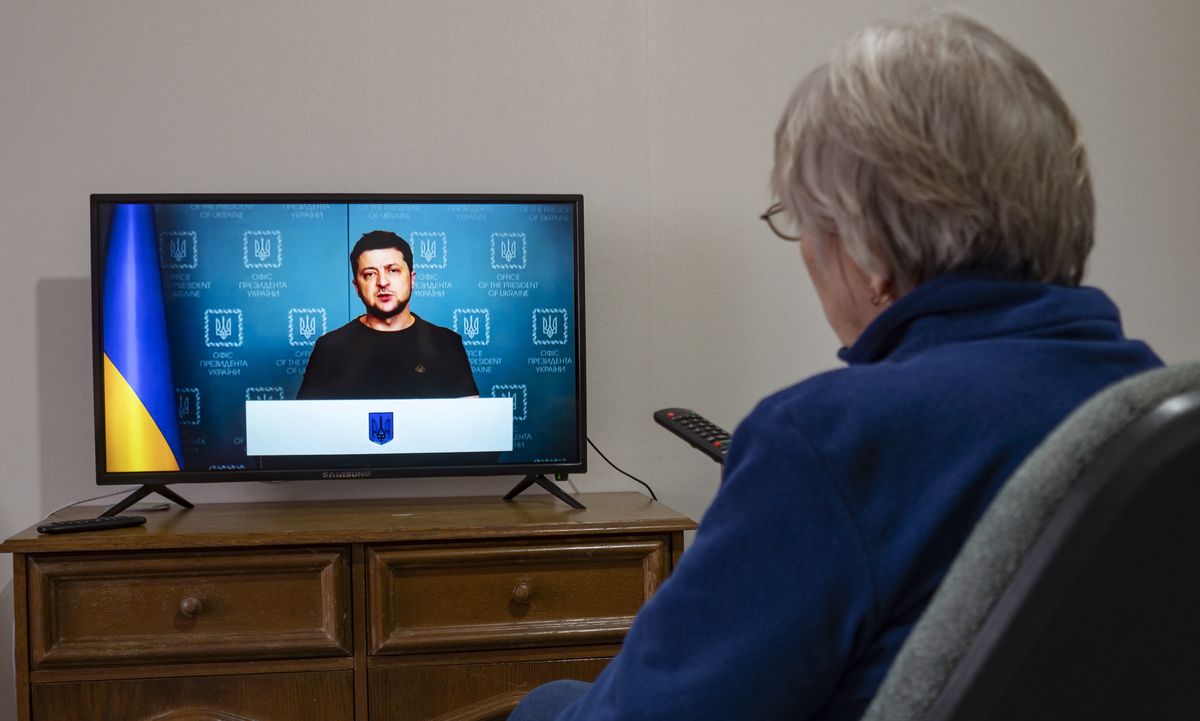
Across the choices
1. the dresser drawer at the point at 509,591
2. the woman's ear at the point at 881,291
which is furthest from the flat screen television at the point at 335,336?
the woman's ear at the point at 881,291

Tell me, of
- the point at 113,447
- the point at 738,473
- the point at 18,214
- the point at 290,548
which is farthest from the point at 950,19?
the point at 18,214

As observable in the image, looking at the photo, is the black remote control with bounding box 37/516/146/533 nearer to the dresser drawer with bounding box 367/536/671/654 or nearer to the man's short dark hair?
the dresser drawer with bounding box 367/536/671/654

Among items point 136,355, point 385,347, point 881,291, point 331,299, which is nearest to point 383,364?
point 385,347

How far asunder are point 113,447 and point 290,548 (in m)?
0.50

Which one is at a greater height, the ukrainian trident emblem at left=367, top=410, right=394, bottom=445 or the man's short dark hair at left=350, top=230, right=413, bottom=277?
the man's short dark hair at left=350, top=230, right=413, bottom=277

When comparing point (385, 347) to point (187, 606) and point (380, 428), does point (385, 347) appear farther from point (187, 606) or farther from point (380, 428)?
point (187, 606)

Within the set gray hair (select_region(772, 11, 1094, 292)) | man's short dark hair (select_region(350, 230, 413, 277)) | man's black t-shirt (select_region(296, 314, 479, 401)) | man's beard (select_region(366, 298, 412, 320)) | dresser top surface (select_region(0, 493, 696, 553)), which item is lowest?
dresser top surface (select_region(0, 493, 696, 553))

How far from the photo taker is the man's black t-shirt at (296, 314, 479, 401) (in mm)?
2141

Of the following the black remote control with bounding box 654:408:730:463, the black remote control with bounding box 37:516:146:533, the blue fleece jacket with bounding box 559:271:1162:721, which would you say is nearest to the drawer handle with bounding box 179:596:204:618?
the black remote control with bounding box 37:516:146:533

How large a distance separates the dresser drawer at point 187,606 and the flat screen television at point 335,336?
290mm

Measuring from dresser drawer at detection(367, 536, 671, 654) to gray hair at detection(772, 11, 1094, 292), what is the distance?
48.1 inches

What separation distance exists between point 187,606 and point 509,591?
562 millimetres

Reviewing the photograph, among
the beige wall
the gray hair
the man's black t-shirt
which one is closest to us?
the gray hair

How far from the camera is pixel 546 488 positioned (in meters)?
2.17
